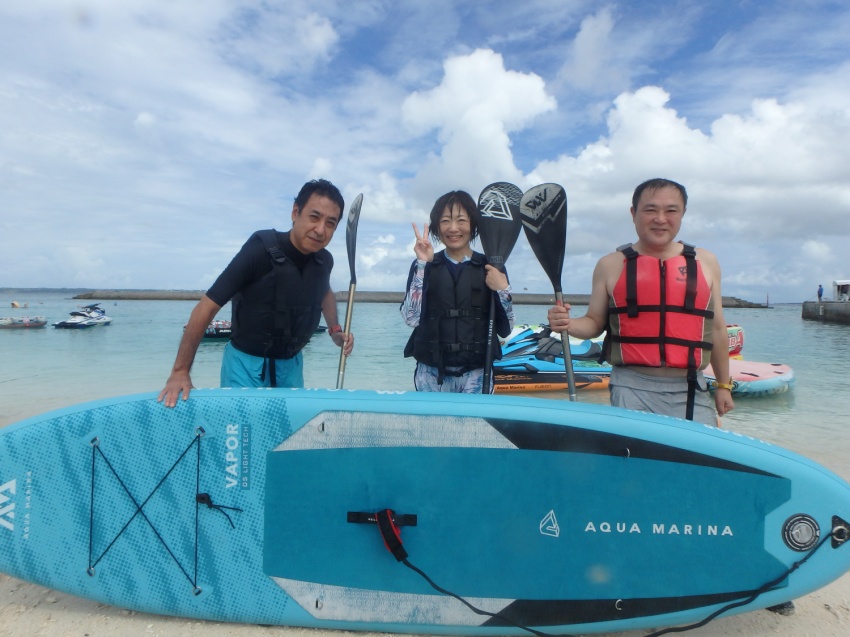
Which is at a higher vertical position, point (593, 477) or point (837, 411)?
point (593, 477)

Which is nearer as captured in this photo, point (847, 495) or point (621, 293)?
point (847, 495)

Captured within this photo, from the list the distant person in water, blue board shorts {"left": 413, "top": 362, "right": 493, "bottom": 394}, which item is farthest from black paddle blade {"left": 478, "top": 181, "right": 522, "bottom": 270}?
blue board shorts {"left": 413, "top": 362, "right": 493, "bottom": 394}

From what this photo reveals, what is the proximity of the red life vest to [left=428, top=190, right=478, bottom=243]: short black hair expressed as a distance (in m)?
0.86

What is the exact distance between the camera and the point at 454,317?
2.97m

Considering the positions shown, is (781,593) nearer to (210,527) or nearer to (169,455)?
(210,527)

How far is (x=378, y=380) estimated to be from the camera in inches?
454

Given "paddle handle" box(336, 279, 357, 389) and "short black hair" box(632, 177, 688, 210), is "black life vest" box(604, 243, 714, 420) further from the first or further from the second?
"paddle handle" box(336, 279, 357, 389)

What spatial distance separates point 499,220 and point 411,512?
1796 mm

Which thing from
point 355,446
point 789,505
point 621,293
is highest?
point 621,293

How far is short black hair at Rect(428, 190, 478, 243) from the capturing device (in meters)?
2.87

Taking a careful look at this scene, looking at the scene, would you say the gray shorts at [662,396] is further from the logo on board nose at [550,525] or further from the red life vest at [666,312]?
the logo on board nose at [550,525]

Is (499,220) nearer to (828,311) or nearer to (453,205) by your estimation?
(453,205)

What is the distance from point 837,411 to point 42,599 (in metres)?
9.70

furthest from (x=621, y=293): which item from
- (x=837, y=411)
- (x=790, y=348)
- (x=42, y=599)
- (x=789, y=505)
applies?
(x=790, y=348)
